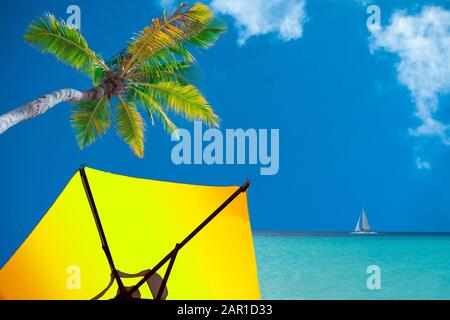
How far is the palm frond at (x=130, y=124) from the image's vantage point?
1108 cm

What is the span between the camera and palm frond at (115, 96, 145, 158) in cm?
1108

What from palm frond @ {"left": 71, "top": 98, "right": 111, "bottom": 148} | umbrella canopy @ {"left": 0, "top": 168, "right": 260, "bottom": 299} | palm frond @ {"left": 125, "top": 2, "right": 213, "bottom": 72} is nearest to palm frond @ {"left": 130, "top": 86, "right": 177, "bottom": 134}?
palm frond @ {"left": 71, "top": 98, "right": 111, "bottom": 148}

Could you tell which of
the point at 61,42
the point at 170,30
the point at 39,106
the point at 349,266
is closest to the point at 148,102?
the point at 61,42

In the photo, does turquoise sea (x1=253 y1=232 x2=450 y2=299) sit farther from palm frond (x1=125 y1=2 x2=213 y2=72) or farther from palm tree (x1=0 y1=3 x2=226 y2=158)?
palm frond (x1=125 y1=2 x2=213 y2=72)

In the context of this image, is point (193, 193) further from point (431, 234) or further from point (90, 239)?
point (431, 234)

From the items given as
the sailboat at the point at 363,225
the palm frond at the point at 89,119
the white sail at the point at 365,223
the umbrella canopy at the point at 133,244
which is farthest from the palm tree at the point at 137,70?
the sailboat at the point at 363,225

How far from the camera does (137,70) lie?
34.4 feet

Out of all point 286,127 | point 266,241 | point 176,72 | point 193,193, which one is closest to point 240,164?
point 286,127

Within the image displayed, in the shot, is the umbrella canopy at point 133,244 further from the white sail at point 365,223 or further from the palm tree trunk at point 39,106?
the white sail at point 365,223

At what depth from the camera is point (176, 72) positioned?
1152 cm

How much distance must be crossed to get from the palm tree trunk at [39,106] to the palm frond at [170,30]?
1.01 m

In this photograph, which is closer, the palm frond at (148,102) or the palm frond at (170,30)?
the palm frond at (170,30)

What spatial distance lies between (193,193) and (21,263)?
1.28 metres

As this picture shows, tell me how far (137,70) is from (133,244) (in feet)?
22.5
